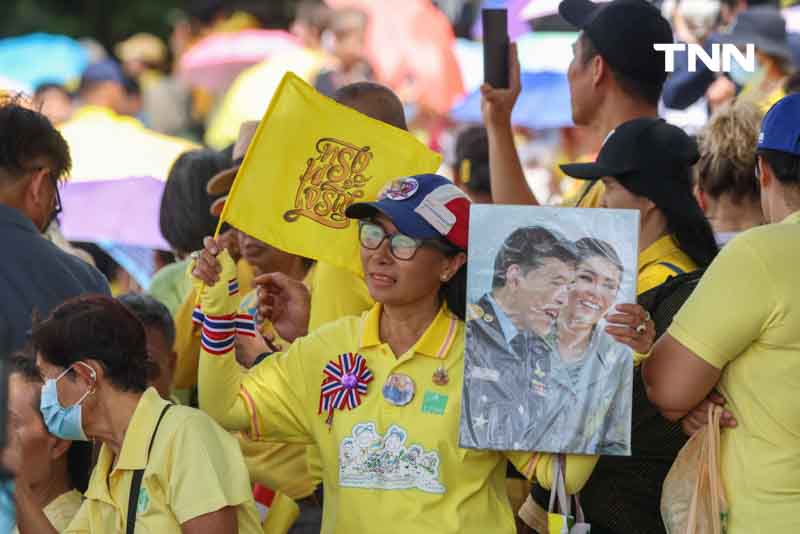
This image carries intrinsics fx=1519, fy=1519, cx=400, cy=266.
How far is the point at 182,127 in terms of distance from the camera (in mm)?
17562

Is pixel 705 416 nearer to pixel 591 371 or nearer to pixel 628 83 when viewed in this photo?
pixel 591 371

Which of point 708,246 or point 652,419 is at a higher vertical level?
point 708,246

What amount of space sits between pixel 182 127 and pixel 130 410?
13358 millimetres

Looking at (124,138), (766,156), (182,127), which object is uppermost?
(766,156)

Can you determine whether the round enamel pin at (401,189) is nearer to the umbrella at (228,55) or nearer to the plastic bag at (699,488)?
the plastic bag at (699,488)

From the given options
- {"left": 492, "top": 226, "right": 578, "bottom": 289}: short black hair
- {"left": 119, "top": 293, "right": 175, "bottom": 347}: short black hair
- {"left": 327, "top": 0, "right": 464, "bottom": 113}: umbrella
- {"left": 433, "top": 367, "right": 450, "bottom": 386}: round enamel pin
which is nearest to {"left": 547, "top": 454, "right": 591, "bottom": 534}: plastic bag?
{"left": 433, "top": 367, "right": 450, "bottom": 386}: round enamel pin

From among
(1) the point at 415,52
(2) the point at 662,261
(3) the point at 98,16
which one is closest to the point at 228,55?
(1) the point at 415,52

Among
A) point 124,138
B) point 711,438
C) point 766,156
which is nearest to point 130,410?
point 711,438

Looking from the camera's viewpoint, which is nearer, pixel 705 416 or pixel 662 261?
pixel 705 416

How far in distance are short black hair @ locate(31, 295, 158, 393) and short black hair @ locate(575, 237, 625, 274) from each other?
1.35 meters

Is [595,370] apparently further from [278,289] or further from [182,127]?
[182,127]

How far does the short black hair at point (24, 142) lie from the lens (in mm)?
5141

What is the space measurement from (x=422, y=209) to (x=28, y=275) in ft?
4.67

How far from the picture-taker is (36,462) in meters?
4.74
